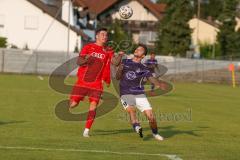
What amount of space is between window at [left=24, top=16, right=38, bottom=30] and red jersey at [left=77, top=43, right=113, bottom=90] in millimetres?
53362

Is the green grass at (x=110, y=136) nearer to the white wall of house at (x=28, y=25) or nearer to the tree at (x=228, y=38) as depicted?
the white wall of house at (x=28, y=25)

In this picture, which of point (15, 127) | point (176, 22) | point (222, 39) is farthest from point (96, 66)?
point (222, 39)

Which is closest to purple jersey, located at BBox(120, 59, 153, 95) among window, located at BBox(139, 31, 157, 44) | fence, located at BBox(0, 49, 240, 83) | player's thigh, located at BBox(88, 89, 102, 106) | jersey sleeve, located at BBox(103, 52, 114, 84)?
jersey sleeve, located at BBox(103, 52, 114, 84)

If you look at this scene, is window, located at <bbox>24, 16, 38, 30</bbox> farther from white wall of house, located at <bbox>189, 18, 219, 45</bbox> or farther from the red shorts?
the red shorts

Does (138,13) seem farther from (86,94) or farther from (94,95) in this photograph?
(94,95)

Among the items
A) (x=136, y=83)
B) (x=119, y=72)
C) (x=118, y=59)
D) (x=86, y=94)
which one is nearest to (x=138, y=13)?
(x=86, y=94)

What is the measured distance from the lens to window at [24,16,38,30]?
6738 cm

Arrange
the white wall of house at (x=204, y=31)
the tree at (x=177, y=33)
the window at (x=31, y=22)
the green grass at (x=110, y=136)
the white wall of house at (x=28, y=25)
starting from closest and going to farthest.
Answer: the green grass at (x=110, y=136), the window at (x=31, y=22), the white wall of house at (x=28, y=25), the tree at (x=177, y=33), the white wall of house at (x=204, y=31)

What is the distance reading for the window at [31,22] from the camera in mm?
67375

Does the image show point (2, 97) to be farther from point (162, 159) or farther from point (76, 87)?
point (162, 159)

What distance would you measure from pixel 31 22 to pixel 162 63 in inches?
589

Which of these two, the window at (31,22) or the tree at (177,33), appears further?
the tree at (177,33)

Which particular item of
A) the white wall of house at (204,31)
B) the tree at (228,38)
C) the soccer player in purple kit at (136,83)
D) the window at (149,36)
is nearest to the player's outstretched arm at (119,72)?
the soccer player in purple kit at (136,83)

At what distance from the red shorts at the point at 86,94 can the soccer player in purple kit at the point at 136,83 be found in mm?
502
